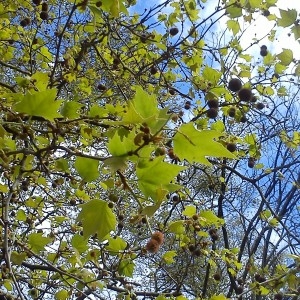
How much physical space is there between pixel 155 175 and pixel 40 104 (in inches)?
10.7

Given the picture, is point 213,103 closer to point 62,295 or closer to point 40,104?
point 62,295

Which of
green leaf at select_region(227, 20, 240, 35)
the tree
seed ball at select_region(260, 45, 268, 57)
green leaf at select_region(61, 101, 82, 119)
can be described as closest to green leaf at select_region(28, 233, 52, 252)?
→ the tree

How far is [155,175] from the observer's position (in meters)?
1.01

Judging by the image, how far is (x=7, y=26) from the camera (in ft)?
12.7

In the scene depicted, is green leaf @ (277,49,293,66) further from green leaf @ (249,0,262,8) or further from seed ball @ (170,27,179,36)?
→ seed ball @ (170,27,179,36)

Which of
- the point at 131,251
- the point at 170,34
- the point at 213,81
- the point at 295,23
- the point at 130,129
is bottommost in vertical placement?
the point at 130,129

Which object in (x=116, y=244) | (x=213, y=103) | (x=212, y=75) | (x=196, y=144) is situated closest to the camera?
(x=196, y=144)

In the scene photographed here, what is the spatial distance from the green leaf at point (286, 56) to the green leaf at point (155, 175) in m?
1.30

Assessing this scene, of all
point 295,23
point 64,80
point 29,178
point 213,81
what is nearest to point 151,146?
point 295,23

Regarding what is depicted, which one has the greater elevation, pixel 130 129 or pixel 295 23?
pixel 295 23

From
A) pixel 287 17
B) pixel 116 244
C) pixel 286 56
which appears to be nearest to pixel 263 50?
pixel 286 56

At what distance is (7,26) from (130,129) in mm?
3101

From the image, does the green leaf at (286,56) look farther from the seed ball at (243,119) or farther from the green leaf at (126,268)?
the green leaf at (126,268)

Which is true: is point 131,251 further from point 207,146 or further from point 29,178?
point 207,146
